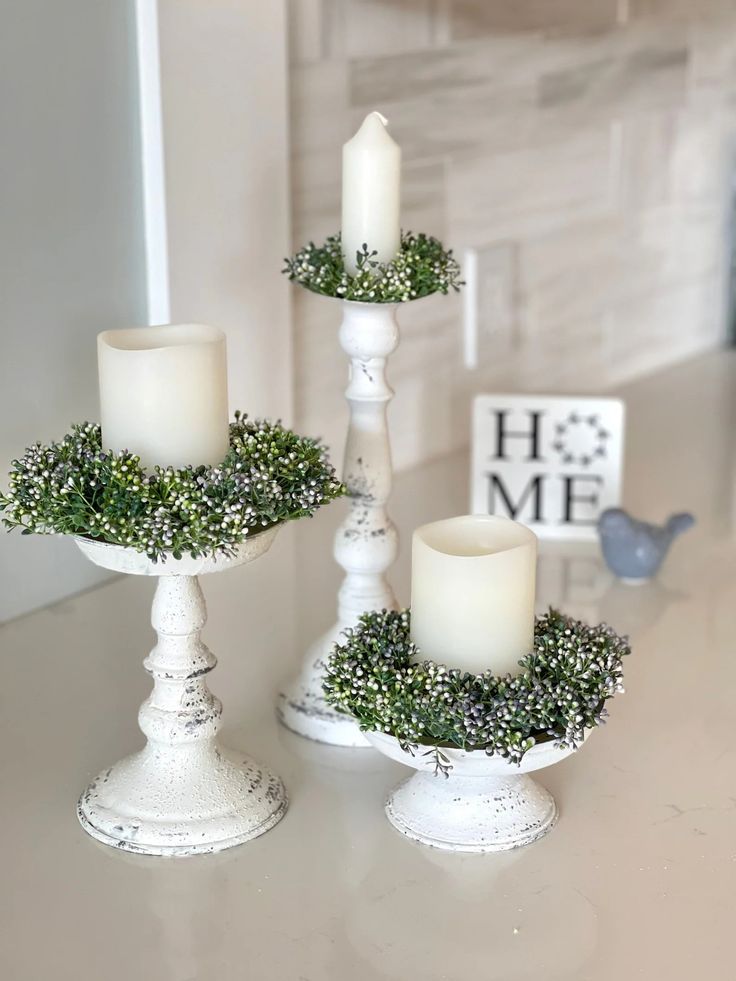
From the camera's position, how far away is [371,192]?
0.82 meters

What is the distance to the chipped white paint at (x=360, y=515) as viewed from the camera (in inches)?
32.6

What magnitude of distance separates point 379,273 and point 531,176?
2.23 feet

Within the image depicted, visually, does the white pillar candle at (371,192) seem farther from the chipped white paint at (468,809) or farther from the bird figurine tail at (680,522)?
the bird figurine tail at (680,522)

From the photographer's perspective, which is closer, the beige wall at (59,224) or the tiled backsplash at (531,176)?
the beige wall at (59,224)

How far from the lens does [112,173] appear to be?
99 cm

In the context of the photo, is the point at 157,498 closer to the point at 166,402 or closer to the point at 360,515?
the point at 166,402

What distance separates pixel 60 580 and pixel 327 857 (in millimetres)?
398

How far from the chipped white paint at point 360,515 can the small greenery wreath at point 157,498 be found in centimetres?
13

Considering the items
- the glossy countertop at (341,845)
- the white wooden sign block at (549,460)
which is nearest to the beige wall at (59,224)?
the glossy countertop at (341,845)

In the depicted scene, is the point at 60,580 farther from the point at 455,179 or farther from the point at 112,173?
the point at 455,179

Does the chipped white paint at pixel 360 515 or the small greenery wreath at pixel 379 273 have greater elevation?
the small greenery wreath at pixel 379 273

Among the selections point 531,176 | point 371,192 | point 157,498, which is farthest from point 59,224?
point 531,176

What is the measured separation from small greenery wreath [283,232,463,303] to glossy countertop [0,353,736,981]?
27 centimetres

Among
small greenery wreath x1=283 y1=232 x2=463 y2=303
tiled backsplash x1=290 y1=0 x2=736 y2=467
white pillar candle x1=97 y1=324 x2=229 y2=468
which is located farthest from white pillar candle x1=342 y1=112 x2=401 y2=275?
tiled backsplash x1=290 y1=0 x2=736 y2=467
